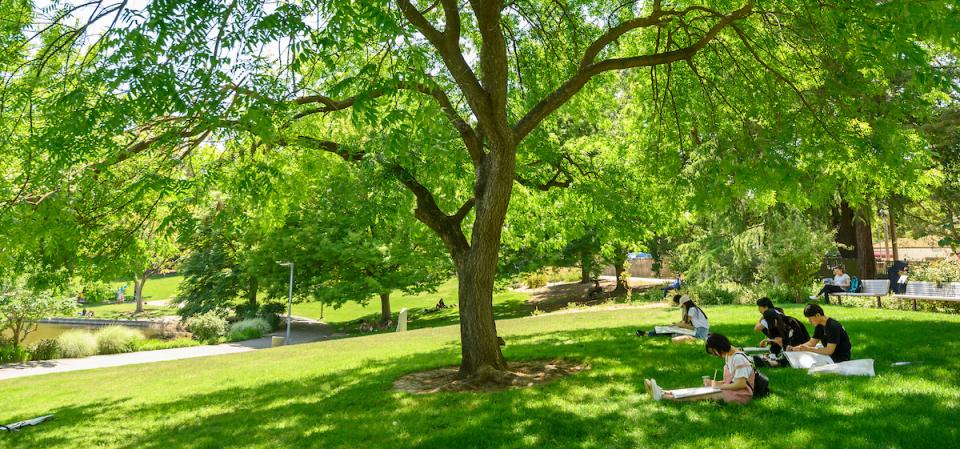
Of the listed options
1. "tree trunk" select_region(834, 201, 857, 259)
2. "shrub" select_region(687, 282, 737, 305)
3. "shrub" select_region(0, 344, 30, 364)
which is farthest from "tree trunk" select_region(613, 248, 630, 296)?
"shrub" select_region(0, 344, 30, 364)

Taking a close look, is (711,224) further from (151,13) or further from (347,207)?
(151,13)

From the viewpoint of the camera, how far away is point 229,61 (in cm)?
686

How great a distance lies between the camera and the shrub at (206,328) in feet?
91.1

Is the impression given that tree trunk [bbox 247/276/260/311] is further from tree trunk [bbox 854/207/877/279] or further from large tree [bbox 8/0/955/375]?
tree trunk [bbox 854/207/877/279]

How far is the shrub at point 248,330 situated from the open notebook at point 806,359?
25.6 m

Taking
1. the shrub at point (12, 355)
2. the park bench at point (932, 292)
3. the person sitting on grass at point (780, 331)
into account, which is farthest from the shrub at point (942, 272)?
the shrub at point (12, 355)

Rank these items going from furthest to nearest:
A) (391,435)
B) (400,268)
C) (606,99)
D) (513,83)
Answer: (400,268) → (606,99) → (513,83) → (391,435)

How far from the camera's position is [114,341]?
24.2 m

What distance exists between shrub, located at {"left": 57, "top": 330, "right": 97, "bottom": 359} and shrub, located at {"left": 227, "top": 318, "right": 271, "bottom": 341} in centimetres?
582

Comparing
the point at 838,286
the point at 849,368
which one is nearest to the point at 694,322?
the point at 849,368

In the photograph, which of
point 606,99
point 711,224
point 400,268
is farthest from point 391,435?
point 400,268

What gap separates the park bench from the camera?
1572 centimetres

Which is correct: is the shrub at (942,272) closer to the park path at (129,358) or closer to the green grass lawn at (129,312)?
the park path at (129,358)

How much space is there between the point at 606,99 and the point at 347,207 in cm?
703
